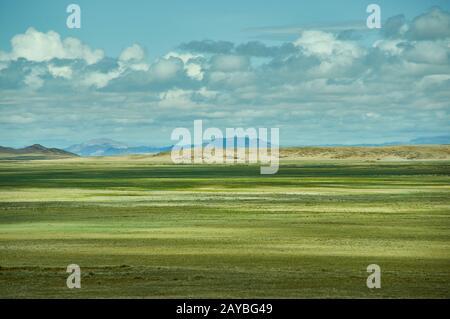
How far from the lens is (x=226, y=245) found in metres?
32.7

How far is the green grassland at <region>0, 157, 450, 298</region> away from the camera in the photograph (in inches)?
887

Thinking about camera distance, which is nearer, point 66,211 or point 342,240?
point 342,240

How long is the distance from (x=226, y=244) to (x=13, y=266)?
9280mm

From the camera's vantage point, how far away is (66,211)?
48469 mm

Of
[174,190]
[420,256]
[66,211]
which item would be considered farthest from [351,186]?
[420,256]

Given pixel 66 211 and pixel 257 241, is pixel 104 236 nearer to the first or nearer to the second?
pixel 257 241

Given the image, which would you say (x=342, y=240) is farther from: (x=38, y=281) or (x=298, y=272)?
(x=38, y=281)

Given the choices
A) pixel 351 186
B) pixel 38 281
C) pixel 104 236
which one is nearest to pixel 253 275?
pixel 38 281

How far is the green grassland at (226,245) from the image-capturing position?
73.9ft

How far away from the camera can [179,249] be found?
3125 cm

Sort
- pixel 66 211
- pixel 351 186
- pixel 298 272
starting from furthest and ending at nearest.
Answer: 1. pixel 351 186
2. pixel 66 211
3. pixel 298 272

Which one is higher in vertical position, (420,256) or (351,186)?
(351,186)
